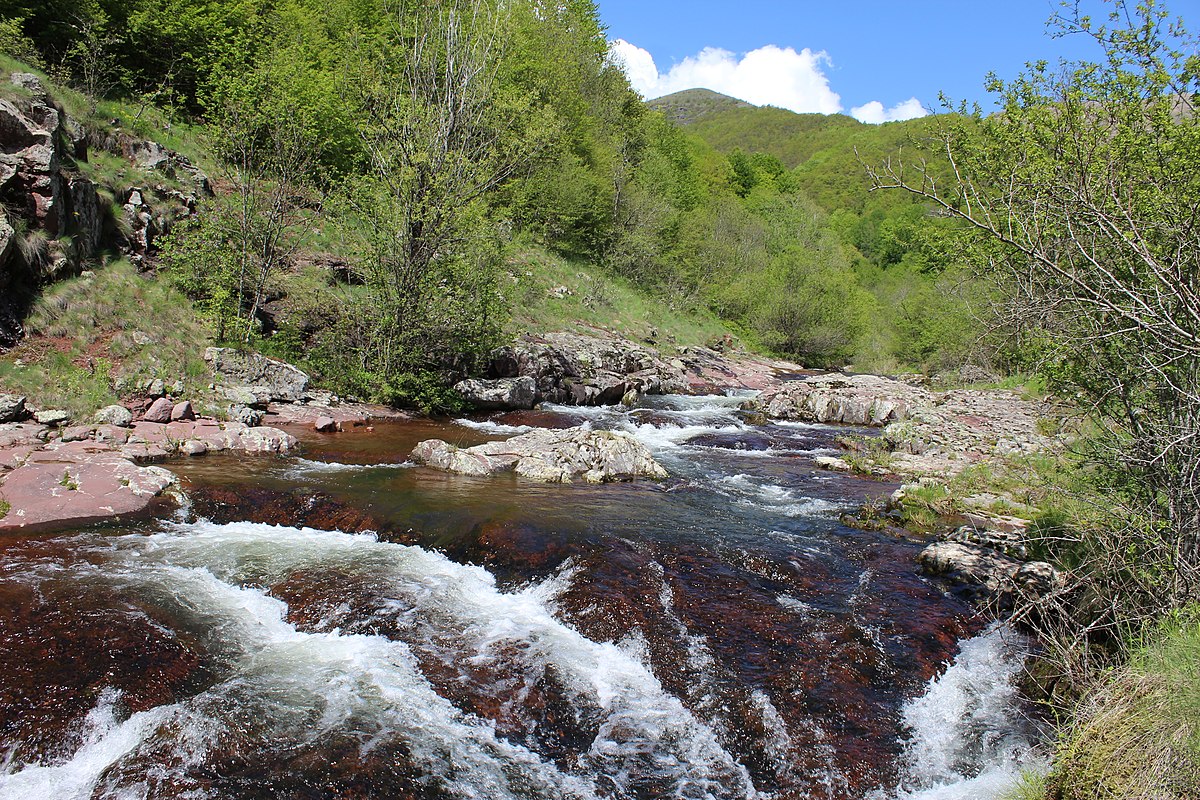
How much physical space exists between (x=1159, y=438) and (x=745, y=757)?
4152 millimetres

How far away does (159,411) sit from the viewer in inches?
504

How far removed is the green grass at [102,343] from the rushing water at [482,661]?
5119 mm

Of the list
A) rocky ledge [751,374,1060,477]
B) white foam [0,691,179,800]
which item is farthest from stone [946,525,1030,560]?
white foam [0,691,179,800]

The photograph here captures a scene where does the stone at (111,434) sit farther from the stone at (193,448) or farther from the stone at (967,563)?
the stone at (967,563)

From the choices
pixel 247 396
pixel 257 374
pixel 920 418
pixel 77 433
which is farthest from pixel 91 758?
pixel 920 418

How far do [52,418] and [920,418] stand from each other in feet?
69.0

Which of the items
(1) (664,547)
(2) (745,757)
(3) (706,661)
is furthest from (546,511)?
(2) (745,757)

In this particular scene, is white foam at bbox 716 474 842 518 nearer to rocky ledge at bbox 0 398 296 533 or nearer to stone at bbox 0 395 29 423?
rocky ledge at bbox 0 398 296 533

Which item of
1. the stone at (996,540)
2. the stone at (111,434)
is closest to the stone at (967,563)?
the stone at (996,540)

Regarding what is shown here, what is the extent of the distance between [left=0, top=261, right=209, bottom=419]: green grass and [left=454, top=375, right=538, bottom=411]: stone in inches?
263

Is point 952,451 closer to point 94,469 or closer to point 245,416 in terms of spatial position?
point 245,416

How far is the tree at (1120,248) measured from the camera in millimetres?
4785

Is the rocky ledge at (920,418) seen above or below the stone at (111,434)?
above

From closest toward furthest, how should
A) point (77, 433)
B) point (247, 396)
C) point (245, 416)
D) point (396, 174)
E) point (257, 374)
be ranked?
point (77, 433)
point (245, 416)
point (247, 396)
point (257, 374)
point (396, 174)
